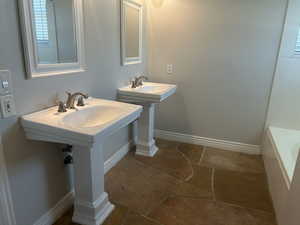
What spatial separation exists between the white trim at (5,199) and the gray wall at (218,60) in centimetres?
213

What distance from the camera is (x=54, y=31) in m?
1.44

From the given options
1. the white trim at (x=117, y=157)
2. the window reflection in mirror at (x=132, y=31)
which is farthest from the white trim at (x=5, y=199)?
the window reflection in mirror at (x=132, y=31)

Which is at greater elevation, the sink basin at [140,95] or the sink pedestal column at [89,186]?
the sink basin at [140,95]

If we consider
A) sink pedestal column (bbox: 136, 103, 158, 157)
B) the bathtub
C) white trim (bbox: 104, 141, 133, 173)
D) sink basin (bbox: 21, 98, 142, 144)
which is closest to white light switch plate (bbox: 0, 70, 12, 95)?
sink basin (bbox: 21, 98, 142, 144)

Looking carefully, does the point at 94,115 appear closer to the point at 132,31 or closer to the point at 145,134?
the point at 145,134

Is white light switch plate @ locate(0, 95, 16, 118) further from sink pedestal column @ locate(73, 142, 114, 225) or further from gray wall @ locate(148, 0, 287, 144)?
gray wall @ locate(148, 0, 287, 144)

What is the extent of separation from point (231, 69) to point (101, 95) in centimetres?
160

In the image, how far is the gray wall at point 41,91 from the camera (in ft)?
3.83

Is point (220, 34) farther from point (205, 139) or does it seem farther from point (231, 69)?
point (205, 139)

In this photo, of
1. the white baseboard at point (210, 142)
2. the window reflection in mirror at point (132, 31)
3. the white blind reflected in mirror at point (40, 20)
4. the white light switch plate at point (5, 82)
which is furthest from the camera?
the white baseboard at point (210, 142)

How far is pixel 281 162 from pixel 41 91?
6.37 feet

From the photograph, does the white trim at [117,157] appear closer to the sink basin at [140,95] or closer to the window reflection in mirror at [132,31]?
the sink basin at [140,95]

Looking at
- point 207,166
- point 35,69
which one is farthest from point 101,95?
point 207,166

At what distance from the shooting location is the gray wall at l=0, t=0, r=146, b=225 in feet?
3.83
